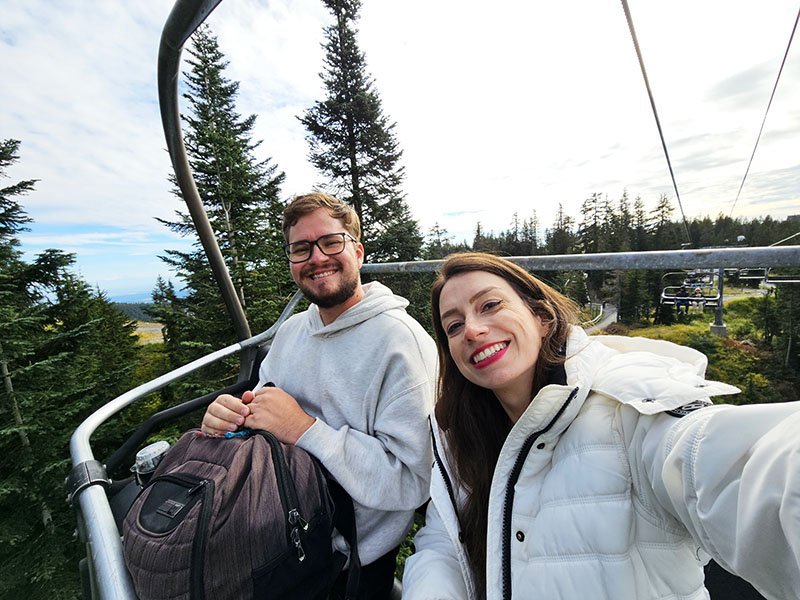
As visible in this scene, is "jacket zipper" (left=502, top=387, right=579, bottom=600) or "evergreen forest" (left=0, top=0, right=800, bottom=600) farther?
"evergreen forest" (left=0, top=0, right=800, bottom=600)

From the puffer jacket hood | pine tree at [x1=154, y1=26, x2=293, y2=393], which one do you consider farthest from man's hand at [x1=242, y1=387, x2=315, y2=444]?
pine tree at [x1=154, y1=26, x2=293, y2=393]

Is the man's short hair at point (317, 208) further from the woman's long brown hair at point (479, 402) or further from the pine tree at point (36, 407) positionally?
the pine tree at point (36, 407)

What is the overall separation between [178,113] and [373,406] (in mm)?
1529

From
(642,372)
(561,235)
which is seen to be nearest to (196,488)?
(642,372)

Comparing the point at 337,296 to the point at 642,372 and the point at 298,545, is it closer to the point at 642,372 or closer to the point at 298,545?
the point at 298,545

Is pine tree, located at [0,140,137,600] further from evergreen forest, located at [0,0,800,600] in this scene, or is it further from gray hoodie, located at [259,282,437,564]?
gray hoodie, located at [259,282,437,564]

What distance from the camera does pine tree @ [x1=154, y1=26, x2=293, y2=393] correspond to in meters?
11.0

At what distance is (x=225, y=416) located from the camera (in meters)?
1.25

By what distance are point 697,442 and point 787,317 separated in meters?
5.19

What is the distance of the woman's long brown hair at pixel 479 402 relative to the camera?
1080 millimetres

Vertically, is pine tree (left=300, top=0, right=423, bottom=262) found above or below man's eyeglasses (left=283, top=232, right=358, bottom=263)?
above

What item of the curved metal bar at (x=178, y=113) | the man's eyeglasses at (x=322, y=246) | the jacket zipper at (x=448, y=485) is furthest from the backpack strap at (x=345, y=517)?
the curved metal bar at (x=178, y=113)

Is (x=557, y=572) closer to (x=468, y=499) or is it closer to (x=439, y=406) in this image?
(x=468, y=499)

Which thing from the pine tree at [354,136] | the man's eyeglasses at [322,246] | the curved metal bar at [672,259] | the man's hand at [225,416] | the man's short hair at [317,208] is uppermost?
the pine tree at [354,136]
